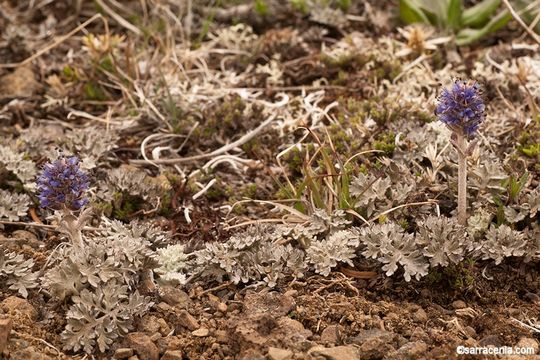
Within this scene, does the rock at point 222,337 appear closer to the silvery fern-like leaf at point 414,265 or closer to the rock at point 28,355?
the rock at point 28,355

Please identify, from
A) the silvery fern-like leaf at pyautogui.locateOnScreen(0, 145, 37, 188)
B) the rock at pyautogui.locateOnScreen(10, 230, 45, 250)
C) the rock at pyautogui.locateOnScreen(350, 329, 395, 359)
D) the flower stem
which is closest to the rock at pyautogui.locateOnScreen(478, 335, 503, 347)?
the rock at pyautogui.locateOnScreen(350, 329, 395, 359)

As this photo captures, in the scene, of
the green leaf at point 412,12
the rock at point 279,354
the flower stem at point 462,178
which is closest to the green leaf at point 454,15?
the green leaf at point 412,12

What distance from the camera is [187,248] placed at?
3688 millimetres

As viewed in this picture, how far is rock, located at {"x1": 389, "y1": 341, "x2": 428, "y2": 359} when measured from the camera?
9.84 feet

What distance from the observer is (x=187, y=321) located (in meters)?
3.26

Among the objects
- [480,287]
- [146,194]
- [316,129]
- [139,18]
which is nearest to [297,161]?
[316,129]

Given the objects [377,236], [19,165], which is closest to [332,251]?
[377,236]

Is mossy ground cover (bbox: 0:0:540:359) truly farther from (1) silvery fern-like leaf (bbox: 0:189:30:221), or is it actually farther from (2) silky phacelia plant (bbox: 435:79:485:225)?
(2) silky phacelia plant (bbox: 435:79:485:225)

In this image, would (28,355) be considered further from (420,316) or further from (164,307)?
(420,316)

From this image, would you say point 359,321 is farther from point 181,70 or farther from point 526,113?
point 181,70

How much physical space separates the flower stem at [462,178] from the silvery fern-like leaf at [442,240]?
4.3 inches

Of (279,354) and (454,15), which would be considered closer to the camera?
(279,354)

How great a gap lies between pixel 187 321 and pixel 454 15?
313 centimetres

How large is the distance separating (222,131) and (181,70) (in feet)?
2.49
